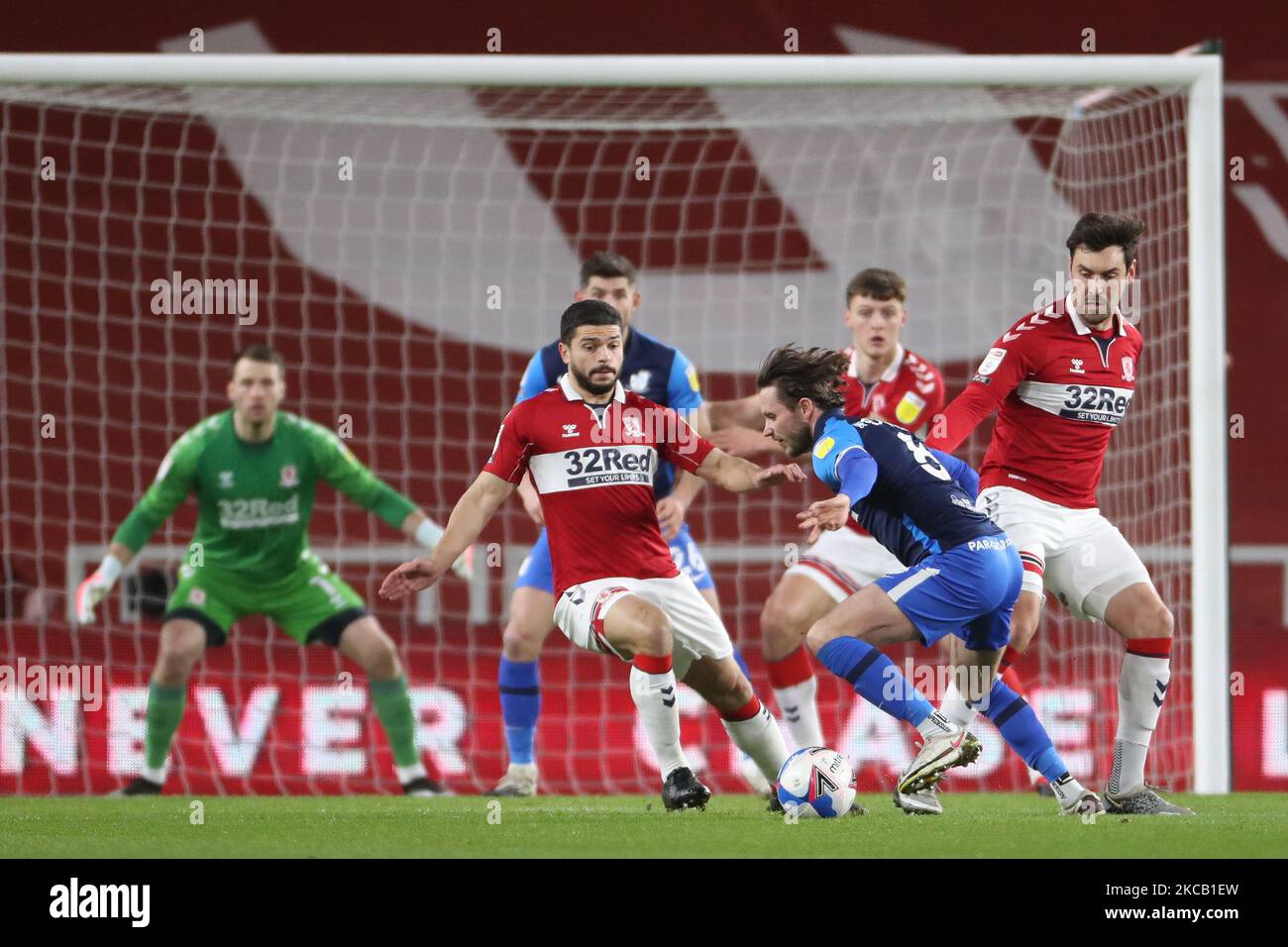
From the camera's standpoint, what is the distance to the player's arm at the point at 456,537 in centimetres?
548

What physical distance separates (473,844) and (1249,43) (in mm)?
7786

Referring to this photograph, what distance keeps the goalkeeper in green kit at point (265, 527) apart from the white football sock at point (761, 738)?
2.24 m

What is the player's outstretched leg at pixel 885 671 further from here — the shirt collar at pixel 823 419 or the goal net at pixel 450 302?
the goal net at pixel 450 302

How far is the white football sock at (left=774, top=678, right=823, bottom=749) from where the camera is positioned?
6.79 metres

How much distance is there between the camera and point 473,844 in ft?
15.5

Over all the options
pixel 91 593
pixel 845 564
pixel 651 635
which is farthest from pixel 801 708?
pixel 91 593

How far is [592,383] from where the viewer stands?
5840 millimetres

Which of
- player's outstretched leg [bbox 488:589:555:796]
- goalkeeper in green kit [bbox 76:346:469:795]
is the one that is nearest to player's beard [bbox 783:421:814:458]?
player's outstretched leg [bbox 488:589:555:796]

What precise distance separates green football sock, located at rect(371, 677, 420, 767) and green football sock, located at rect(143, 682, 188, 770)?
0.87m

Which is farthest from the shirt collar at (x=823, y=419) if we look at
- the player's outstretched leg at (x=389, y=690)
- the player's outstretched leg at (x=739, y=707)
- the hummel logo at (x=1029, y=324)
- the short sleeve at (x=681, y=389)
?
the player's outstretched leg at (x=389, y=690)

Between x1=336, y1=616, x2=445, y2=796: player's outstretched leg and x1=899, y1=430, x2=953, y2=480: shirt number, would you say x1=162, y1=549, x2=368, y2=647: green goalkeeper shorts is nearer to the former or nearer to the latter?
x1=336, y1=616, x2=445, y2=796: player's outstretched leg

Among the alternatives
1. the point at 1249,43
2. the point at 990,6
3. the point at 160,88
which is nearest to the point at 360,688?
the point at 160,88

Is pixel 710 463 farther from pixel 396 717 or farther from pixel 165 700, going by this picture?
pixel 165 700

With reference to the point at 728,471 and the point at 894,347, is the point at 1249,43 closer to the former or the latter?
the point at 894,347
